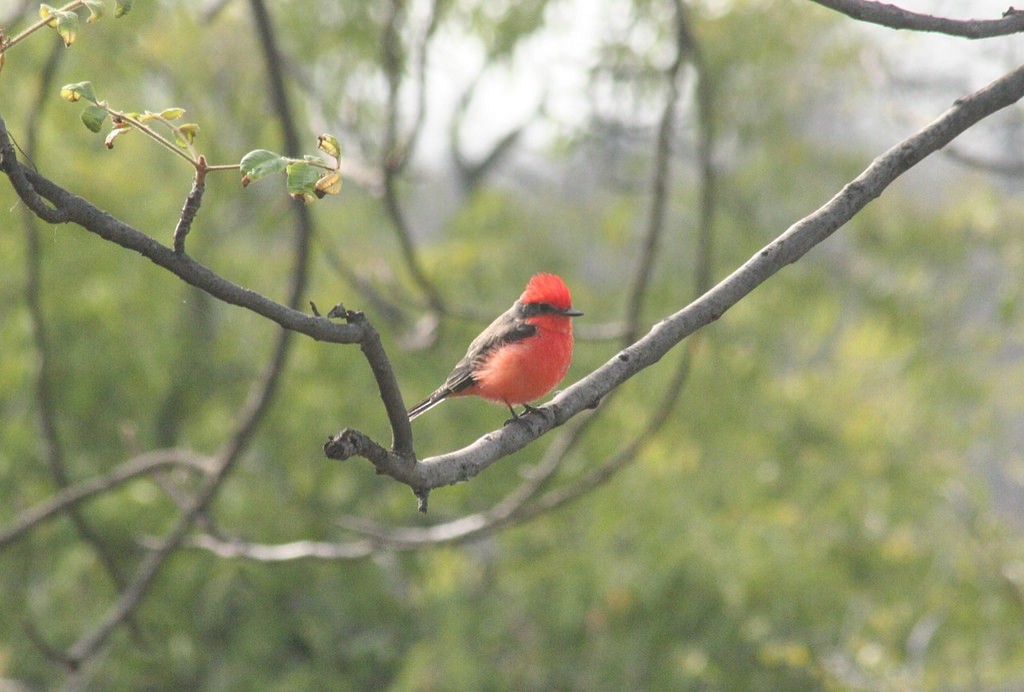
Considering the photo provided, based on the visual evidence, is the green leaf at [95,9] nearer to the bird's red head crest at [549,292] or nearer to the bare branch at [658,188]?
the bird's red head crest at [549,292]

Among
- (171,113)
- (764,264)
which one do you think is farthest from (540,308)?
(171,113)

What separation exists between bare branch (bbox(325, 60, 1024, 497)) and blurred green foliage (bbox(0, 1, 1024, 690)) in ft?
11.0

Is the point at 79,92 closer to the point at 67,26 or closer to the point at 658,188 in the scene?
the point at 67,26

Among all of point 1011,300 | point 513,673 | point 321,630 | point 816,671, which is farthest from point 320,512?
point 1011,300

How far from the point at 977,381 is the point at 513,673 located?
Result: 8921 millimetres

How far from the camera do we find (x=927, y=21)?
251 centimetres

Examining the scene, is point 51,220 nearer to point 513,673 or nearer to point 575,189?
point 513,673

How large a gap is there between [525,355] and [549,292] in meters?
0.32

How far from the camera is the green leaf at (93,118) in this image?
182 cm

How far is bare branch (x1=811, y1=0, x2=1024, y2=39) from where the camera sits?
8.05ft

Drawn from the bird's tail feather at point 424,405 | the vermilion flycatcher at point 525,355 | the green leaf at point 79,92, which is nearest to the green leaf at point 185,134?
the green leaf at point 79,92

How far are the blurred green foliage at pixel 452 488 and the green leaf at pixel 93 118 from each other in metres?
4.82

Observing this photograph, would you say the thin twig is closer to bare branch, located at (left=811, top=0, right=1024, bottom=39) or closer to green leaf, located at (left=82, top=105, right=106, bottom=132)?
bare branch, located at (left=811, top=0, right=1024, bottom=39)

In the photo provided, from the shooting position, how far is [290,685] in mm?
9422
